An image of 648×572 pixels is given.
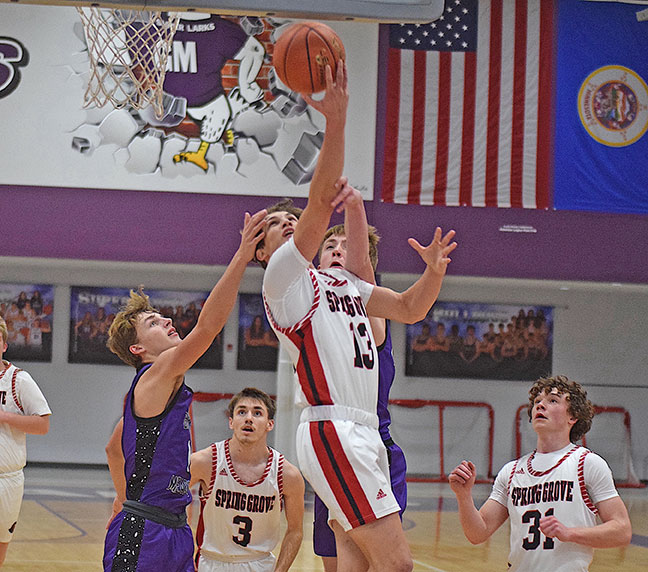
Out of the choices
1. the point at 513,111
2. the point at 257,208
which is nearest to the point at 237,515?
the point at 257,208

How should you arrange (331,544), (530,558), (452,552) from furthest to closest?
1. (452,552)
2. (331,544)
3. (530,558)

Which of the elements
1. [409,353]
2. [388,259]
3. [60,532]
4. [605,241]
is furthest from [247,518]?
[409,353]

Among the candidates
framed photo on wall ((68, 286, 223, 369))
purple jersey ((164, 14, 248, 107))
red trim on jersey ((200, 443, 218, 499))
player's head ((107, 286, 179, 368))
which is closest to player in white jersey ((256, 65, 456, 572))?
player's head ((107, 286, 179, 368))

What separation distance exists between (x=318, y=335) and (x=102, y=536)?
6.51 metres

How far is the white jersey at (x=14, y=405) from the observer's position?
6121 mm

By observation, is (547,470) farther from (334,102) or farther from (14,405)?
(14,405)

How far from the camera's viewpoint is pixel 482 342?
15.7 metres

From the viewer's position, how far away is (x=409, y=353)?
15578 mm

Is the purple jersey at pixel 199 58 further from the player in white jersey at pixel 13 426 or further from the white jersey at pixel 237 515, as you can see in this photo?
the white jersey at pixel 237 515

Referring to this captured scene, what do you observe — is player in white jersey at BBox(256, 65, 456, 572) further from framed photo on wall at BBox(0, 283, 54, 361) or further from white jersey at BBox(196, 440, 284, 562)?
framed photo on wall at BBox(0, 283, 54, 361)

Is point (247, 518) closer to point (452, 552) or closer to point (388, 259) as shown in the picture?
point (452, 552)

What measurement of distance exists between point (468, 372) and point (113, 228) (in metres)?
6.22

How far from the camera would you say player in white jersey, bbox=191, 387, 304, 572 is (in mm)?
4910

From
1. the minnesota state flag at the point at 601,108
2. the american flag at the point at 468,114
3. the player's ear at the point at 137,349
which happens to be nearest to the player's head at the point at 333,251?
the player's ear at the point at 137,349
